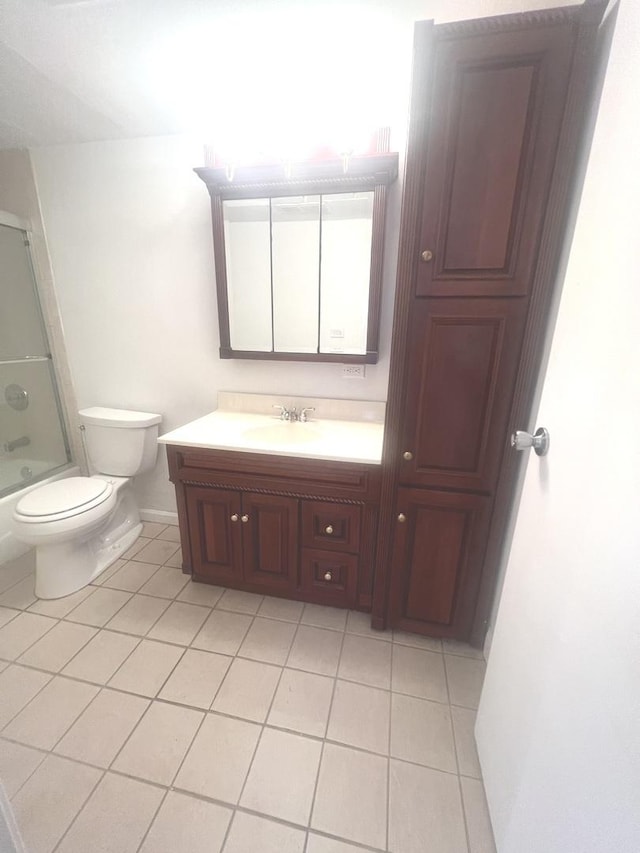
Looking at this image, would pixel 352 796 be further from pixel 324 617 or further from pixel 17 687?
pixel 17 687

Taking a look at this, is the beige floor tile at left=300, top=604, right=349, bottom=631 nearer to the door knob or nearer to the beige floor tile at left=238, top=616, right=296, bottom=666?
the beige floor tile at left=238, top=616, right=296, bottom=666

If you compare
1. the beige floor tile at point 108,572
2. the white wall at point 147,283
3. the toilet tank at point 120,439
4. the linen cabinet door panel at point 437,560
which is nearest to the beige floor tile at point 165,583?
the beige floor tile at point 108,572

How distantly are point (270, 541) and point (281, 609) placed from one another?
1.16ft

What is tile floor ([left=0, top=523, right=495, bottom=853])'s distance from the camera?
88 cm

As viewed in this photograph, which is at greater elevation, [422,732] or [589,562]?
[589,562]

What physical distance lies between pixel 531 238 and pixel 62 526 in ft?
6.77

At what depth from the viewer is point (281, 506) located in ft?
4.58

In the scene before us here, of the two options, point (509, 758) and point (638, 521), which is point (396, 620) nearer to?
point (509, 758)

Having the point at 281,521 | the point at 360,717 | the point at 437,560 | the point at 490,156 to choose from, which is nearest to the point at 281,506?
the point at 281,521

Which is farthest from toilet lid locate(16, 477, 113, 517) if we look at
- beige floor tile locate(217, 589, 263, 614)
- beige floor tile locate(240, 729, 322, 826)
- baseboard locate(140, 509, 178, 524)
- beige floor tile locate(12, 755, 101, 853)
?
beige floor tile locate(240, 729, 322, 826)

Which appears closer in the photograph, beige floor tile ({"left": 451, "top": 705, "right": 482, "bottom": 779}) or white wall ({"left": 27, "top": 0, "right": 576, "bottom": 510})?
beige floor tile ({"left": 451, "top": 705, "right": 482, "bottom": 779})

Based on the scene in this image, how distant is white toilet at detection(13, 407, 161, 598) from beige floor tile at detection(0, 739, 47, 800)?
674mm

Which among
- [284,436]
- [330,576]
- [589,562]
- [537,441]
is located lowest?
[330,576]

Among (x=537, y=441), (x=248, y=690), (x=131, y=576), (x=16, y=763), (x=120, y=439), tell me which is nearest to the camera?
(x=537, y=441)
